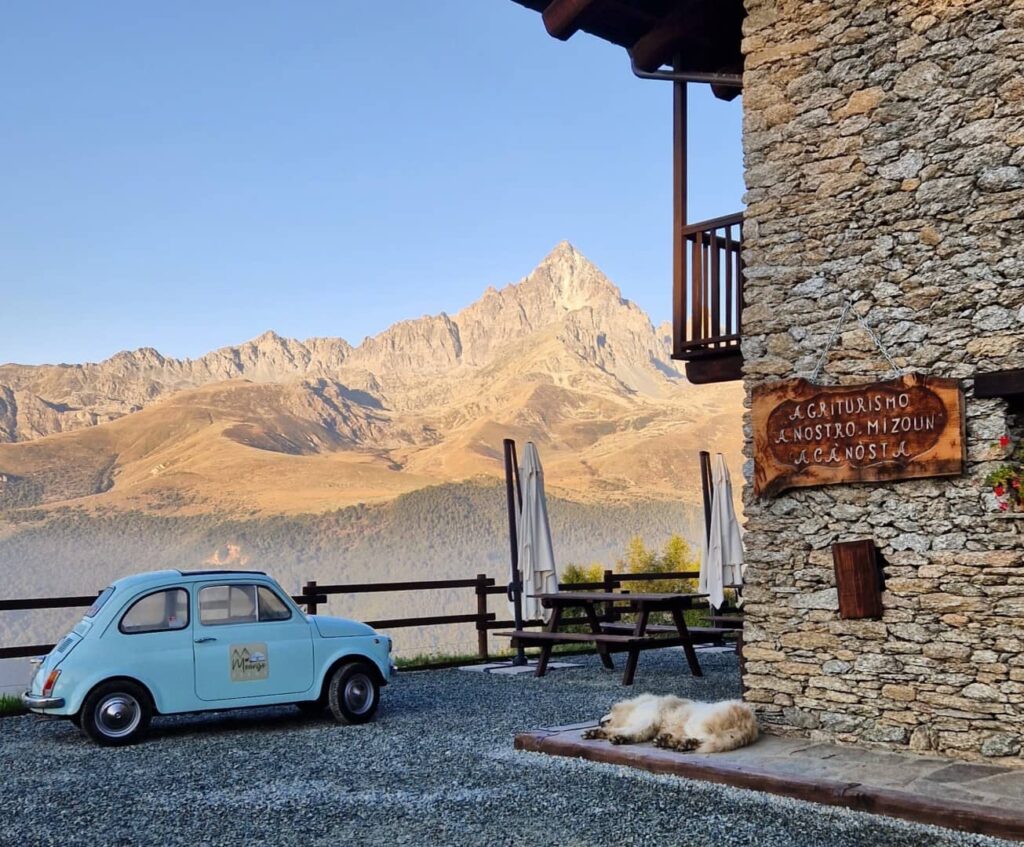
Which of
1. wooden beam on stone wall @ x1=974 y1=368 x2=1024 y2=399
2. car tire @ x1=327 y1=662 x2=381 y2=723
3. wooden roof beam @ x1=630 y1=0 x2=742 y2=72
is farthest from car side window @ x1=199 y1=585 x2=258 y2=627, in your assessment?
wooden roof beam @ x1=630 y1=0 x2=742 y2=72

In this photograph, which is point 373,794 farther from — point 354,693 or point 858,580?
point 858,580

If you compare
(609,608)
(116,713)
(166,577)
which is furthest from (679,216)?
(609,608)

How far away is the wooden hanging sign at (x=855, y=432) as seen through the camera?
7.09 metres

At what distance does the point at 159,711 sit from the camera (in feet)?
28.1

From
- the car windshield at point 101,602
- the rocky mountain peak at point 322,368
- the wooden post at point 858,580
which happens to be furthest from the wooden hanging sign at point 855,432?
the rocky mountain peak at point 322,368

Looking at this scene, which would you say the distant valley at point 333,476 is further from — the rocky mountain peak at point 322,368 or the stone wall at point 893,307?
the stone wall at point 893,307

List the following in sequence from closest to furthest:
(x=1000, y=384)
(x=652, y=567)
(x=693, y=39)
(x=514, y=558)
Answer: (x=1000, y=384), (x=693, y=39), (x=514, y=558), (x=652, y=567)

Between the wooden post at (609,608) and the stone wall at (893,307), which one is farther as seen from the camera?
the wooden post at (609,608)

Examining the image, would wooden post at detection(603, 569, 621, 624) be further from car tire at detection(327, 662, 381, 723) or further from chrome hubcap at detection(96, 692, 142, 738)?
chrome hubcap at detection(96, 692, 142, 738)

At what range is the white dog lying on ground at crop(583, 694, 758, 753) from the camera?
289 inches

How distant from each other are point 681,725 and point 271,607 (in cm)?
370

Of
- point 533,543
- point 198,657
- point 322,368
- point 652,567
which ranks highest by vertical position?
point 322,368

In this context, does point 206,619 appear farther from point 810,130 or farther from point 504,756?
point 810,130

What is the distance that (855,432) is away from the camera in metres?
7.54
